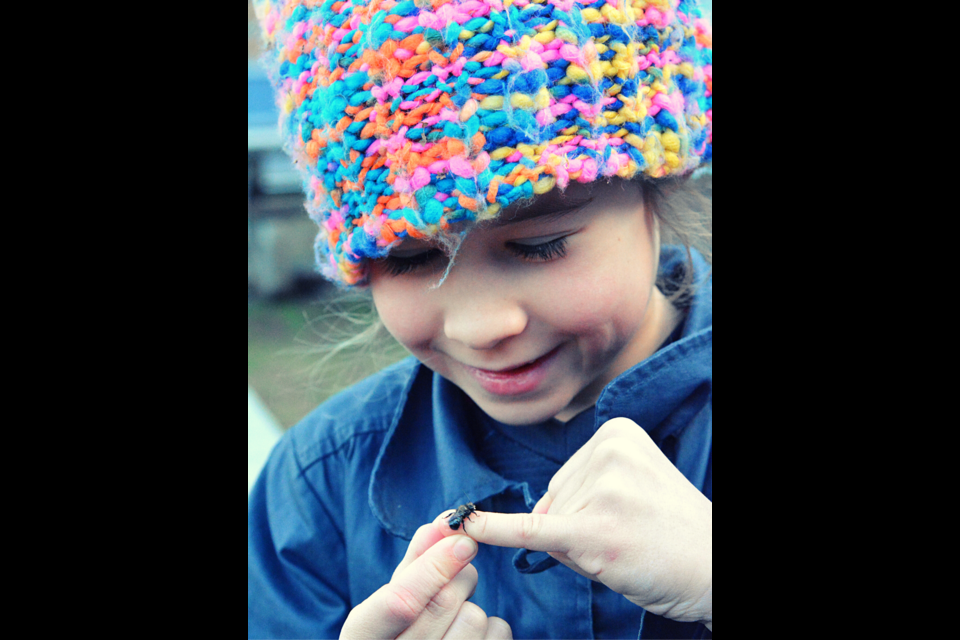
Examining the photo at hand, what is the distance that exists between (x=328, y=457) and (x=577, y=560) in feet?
2.22

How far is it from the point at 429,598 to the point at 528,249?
1.77 ft

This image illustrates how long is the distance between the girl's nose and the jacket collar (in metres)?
0.23

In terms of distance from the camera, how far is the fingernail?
962 mm

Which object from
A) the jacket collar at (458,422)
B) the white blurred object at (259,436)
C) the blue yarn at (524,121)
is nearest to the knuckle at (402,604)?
the jacket collar at (458,422)

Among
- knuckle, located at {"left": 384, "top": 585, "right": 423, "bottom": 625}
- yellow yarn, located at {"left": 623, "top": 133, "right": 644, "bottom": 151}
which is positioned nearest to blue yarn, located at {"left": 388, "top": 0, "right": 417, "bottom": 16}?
yellow yarn, located at {"left": 623, "top": 133, "right": 644, "bottom": 151}

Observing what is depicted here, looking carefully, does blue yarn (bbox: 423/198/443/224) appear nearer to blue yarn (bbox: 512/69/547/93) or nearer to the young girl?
the young girl

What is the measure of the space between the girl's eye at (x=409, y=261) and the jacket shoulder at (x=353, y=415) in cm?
39

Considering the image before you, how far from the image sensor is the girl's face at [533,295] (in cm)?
99

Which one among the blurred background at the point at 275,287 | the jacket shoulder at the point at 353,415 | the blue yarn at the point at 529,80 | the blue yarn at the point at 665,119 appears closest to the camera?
the blue yarn at the point at 529,80

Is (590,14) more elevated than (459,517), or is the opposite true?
(590,14)

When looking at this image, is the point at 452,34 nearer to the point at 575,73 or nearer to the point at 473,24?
the point at 473,24

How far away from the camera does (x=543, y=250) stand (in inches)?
39.1

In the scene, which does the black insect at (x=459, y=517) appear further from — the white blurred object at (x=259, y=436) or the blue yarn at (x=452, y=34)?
the white blurred object at (x=259, y=436)

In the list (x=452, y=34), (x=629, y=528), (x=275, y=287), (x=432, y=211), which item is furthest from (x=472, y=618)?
(x=275, y=287)
